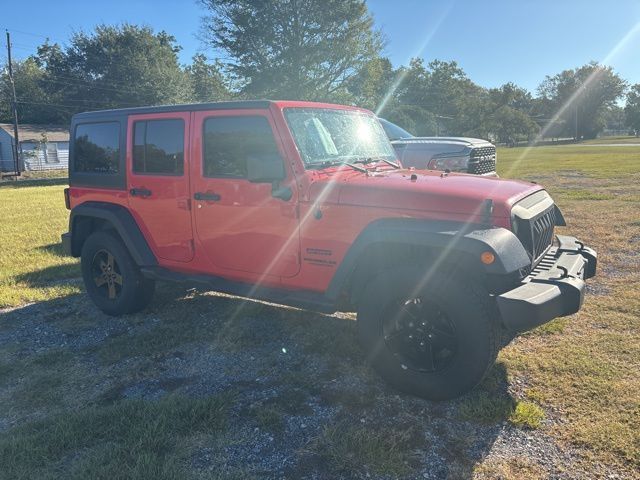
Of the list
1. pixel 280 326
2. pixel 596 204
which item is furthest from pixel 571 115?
pixel 280 326

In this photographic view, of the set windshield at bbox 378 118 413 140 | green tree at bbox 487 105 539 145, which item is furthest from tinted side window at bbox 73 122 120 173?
green tree at bbox 487 105 539 145

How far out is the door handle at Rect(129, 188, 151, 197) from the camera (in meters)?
4.63

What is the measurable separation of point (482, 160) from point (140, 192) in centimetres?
591

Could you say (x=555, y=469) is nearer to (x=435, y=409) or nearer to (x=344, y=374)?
(x=435, y=409)

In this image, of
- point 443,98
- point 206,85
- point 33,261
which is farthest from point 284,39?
point 443,98

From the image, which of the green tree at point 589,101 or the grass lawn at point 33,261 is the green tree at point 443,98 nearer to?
the green tree at point 589,101

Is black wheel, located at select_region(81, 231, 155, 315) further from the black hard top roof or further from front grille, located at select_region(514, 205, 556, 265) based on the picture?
front grille, located at select_region(514, 205, 556, 265)

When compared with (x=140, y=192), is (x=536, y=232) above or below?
below

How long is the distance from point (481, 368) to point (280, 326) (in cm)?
218

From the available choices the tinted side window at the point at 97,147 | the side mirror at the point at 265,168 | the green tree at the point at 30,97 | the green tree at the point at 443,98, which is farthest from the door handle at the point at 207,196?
the green tree at the point at 443,98

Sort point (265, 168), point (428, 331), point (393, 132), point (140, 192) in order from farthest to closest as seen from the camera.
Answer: point (393, 132), point (140, 192), point (265, 168), point (428, 331)

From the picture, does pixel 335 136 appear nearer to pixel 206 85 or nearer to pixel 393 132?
pixel 393 132

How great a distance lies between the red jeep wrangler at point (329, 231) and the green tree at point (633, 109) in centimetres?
10576

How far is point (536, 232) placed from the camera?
3.46 metres
